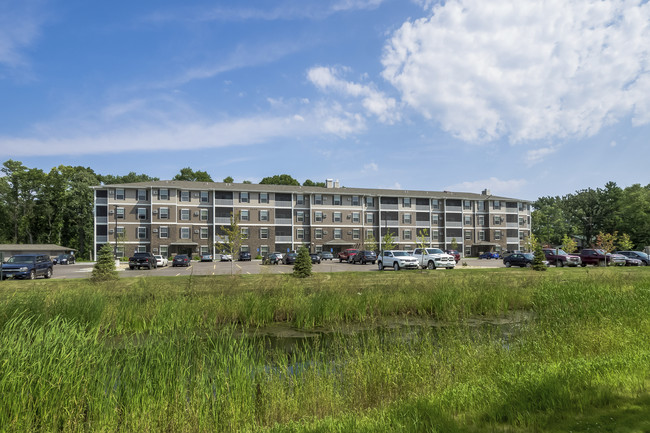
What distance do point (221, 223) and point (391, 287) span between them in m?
54.3

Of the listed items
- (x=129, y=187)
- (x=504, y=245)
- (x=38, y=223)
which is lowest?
(x=504, y=245)

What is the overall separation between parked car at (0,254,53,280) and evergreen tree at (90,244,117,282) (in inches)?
319

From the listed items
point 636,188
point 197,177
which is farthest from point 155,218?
point 636,188

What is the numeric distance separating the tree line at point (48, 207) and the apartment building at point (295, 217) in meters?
15.2

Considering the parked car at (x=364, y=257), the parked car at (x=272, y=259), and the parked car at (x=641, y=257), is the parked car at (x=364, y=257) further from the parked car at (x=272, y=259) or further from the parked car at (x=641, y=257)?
the parked car at (x=641, y=257)

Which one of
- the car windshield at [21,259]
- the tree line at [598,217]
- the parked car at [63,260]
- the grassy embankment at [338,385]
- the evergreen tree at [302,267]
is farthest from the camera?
the tree line at [598,217]

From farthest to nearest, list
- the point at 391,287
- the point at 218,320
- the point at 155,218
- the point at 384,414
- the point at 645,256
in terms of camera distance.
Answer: the point at 155,218, the point at 645,256, the point at 391,287, the point at 218,320, the point at 384,414

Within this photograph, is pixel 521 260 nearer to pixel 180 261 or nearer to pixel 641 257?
pixel 641 257

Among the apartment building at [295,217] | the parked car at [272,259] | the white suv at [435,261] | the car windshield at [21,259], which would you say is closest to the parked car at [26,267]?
the car windshield at [21,259]

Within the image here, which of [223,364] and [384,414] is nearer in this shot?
[384,414]

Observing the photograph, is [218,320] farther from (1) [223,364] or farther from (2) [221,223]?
(2) [221,223]

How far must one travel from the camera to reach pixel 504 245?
273ft

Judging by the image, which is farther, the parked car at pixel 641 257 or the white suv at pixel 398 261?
the parked car at pixel 641 257

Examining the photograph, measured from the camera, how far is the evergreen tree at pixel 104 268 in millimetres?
21886
